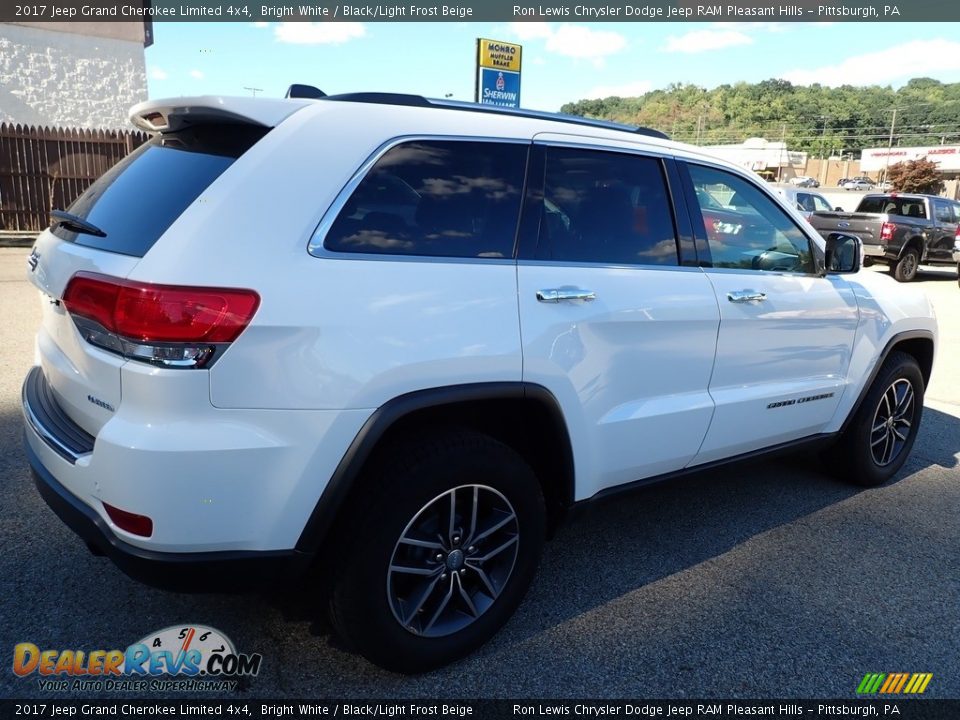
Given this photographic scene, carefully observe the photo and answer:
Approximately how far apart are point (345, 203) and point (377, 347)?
1.51ft

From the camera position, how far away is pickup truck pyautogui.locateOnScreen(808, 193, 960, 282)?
1542 cm

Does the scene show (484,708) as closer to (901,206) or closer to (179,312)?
(179,312)

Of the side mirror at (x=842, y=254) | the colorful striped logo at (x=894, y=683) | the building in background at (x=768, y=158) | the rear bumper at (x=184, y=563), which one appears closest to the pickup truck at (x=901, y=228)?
the side mirror at (x=842, y=254)

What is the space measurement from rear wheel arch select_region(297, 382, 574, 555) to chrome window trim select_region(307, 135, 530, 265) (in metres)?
0.43

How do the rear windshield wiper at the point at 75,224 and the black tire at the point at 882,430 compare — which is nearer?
the rear windshield wiper at the point at 75,224

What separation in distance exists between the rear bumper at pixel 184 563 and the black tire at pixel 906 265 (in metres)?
16.5

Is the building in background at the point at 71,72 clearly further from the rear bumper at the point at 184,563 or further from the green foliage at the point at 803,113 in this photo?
the green foliage at the point at 803,113

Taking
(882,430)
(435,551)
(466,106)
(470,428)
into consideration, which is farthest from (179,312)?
(882,430)

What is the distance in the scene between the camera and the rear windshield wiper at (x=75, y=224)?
2389 millimetres

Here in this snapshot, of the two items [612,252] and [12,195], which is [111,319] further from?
[12,195]

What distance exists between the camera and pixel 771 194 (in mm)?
3660

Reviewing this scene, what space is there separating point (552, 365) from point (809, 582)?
1690 millimetres

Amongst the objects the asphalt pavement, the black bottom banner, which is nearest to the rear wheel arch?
the asphalt pavement

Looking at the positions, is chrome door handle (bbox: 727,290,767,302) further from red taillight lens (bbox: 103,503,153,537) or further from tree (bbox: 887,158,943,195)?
tree (bbox: 887,158,943,195)
